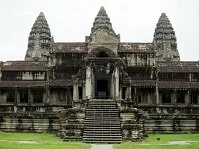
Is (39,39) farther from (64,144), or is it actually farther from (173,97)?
(64,144)

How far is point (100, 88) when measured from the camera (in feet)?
175

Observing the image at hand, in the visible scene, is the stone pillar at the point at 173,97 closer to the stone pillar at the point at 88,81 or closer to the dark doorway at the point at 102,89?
the dark doorway at the point at 102,89

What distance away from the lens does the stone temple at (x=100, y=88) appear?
47438 millimetres

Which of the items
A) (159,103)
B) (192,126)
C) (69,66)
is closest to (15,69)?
(69,66)

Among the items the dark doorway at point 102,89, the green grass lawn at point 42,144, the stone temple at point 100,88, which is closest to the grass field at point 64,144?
the green grass lawn at point 42,144

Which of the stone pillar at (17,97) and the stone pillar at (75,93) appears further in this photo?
the stone pillar at (17,97)

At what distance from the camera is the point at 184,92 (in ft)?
185

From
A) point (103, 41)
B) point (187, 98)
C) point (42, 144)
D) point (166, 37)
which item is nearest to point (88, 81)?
point (103, 41)

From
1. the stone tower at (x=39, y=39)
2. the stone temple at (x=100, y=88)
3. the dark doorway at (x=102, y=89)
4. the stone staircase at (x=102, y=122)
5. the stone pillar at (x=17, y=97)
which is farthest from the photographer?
the stone tower at (x=39, y=39)

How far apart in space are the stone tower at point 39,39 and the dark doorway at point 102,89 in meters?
38.0

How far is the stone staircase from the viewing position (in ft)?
126

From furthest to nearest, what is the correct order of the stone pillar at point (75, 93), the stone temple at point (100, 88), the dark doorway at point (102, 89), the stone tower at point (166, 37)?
the stone tower at point (166, 37) < the dark doorway at point (102, 89) < the stone pillar at point (75, 93) < the stone temple at point (100, 88)

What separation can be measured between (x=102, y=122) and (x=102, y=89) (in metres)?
13.0

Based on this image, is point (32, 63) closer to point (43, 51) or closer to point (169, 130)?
point (169, 130)
